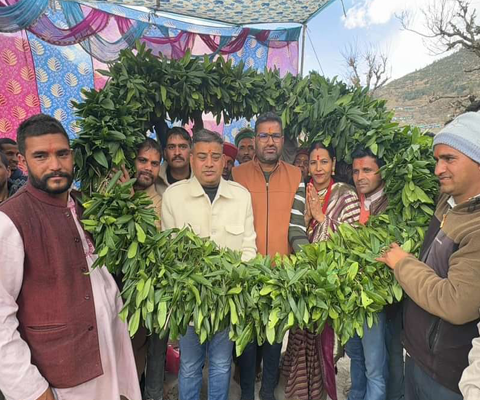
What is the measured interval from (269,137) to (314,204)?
65 cm

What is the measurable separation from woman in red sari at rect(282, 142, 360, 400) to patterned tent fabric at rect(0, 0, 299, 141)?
9.78ft

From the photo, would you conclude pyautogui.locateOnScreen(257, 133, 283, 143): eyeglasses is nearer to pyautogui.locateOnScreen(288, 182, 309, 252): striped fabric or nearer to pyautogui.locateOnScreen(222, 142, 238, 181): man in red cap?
pyautogui.locateOnScreen(288, 182, 309, 252): striped fabric

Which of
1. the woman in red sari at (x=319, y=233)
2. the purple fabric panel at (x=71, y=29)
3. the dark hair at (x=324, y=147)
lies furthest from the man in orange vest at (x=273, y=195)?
the purple fabric panel at (x=71, y=29)

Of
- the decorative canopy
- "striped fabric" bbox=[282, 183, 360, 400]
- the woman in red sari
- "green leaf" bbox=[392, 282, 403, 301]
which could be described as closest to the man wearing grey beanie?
"green leaf" bbox=[392, 282, 403, 301]

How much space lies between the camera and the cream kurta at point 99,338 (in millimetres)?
1582

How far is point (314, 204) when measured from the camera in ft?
8.93

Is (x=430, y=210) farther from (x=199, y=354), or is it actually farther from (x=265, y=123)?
(x=199, y=354)

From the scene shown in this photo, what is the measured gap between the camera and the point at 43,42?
4.84 meters

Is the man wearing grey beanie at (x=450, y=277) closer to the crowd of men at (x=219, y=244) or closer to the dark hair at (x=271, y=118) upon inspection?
the crowd of men at (x=219, y=244)

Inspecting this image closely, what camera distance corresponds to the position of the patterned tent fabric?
4699 mm

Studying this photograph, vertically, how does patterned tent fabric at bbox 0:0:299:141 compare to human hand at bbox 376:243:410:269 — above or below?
above

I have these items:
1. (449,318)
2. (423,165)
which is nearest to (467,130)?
(423,165)

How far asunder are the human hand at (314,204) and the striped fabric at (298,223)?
0.09 metres

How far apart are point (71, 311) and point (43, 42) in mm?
4633
